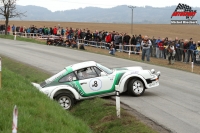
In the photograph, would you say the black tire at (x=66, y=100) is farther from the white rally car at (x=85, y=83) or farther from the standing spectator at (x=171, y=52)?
the standing spectator at (x=171, y=52)

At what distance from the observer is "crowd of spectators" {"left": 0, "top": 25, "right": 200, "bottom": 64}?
26.4 m

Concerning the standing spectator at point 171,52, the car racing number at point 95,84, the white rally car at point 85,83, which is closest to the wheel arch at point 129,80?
the white rally car at point 85,83

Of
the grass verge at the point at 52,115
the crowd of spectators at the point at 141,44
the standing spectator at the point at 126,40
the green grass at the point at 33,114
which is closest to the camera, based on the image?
the green grass at the point at 33,114

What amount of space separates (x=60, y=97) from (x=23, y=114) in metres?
4.60

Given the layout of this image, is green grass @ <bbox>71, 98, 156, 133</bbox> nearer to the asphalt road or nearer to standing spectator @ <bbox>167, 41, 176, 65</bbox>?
the asphalt road

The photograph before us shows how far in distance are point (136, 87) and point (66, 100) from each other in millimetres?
2476

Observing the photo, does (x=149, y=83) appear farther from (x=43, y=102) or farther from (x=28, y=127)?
(x=28, y=127)

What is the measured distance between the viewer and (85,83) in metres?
13.2

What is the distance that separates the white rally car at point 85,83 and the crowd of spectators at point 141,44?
1251 cm

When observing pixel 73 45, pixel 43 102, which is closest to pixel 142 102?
pixel 43 102

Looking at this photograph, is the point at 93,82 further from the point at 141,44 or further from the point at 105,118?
the point at 141,44

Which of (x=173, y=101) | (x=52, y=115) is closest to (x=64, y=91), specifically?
(x=173, y=101)

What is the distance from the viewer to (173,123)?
409 inches

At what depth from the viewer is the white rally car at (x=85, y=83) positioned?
1304cm
